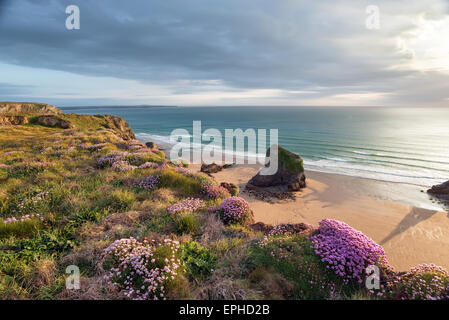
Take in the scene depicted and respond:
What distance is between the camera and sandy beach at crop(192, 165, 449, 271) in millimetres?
11688

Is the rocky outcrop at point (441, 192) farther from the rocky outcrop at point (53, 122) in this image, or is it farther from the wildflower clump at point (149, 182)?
the rocky outcrop at point (53, 122)

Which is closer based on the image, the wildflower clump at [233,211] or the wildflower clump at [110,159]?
the wildflower clump at [233,211]

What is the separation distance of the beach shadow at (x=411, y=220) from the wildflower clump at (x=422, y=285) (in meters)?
10.2

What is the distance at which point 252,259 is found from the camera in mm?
4414

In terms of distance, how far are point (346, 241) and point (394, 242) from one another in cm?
1116

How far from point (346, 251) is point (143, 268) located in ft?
14.6

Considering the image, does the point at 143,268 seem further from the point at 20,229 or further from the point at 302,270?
the point at 20,229

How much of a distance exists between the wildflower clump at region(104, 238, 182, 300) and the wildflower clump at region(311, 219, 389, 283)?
3.26 m

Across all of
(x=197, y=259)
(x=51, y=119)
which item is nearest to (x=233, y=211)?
(x=197, y=259)

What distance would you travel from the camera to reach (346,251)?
4.61 m

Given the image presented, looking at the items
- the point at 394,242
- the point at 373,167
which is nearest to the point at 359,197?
the point at 394,242

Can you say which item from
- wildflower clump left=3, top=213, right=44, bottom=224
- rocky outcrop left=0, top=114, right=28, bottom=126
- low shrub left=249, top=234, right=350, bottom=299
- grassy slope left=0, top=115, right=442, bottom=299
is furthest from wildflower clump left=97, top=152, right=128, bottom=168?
rocky outcrop left=0, top=114, right=28, bottom=126

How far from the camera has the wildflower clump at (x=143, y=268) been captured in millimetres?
3389

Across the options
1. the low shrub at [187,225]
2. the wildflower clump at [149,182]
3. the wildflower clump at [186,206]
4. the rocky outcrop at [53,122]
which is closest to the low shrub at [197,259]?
the low shrub at [187,225]
